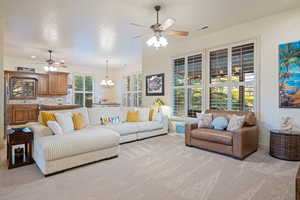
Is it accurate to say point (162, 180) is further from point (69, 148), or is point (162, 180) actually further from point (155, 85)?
point (155, 85)

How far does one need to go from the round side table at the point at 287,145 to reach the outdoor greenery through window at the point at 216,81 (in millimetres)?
983

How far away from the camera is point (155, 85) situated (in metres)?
6.16

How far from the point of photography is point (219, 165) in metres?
2.85

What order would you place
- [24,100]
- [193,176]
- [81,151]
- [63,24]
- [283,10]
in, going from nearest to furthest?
[193,176] < [81,151] < [283,10] < [63,24] < [24,100]

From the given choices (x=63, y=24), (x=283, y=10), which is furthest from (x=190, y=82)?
(x=63, y=24)

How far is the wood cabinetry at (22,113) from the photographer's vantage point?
659 centimetres

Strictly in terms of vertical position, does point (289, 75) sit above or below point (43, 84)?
below

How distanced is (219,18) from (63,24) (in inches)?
148

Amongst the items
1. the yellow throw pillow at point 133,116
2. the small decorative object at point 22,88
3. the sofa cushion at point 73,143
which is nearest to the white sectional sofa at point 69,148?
the sofa cushion at point 73,143

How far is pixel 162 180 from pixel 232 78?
3256 mm

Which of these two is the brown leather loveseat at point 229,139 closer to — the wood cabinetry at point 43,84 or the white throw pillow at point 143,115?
the white throw pillow at point 143,115

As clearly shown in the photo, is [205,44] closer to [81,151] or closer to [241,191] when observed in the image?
[241,191]

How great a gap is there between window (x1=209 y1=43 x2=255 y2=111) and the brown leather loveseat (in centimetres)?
46

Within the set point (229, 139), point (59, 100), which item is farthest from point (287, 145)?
point (59, 100)
